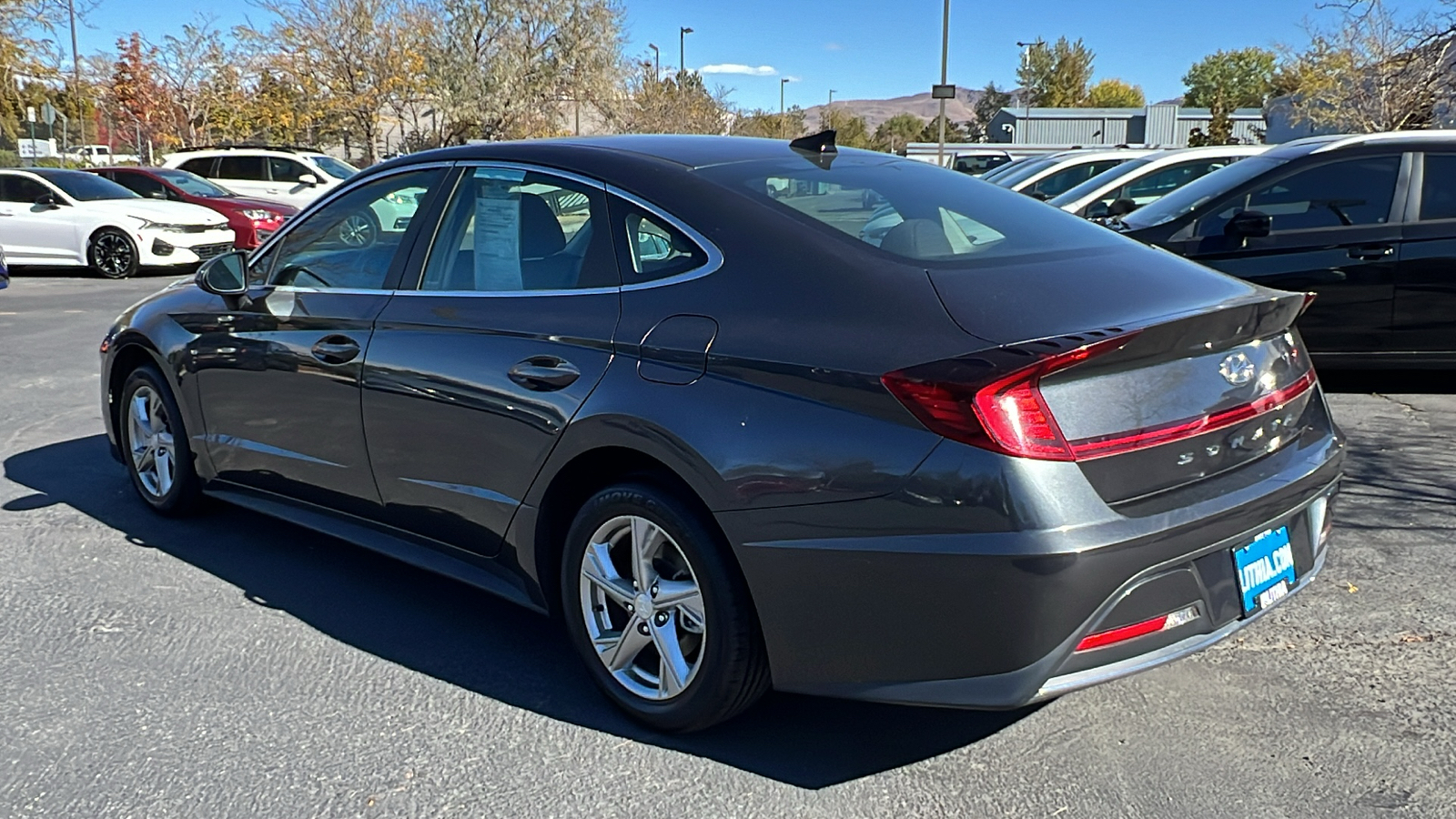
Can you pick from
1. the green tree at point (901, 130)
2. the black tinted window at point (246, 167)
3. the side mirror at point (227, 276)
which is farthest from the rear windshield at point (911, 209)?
the green tree at point (901, 130)

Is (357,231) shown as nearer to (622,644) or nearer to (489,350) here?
(489,350)

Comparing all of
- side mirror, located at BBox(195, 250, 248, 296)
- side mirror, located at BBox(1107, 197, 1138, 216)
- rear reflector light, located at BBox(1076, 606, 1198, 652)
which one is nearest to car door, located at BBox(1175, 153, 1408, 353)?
side mirror, located at BBox(1107, 197, 1138, 216)

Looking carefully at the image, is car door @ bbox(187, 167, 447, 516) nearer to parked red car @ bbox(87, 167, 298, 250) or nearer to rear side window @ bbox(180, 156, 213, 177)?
parked red car @ bbox(87, 167, 298, 250)

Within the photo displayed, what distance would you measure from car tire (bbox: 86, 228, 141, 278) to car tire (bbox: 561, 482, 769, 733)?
14.5 metres

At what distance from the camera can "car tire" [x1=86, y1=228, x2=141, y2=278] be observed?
15750 millimetres

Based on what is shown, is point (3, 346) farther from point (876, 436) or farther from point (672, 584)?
point (876, 436)

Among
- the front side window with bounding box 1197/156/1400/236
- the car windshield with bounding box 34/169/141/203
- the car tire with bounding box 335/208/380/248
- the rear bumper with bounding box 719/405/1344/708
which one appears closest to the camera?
the rear bumper with bounding box 719/405/1344/708

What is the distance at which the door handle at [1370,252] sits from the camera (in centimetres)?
691

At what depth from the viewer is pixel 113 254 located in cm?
1585

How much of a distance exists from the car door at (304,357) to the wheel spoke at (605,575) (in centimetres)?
107

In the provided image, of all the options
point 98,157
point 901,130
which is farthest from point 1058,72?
point 98,157

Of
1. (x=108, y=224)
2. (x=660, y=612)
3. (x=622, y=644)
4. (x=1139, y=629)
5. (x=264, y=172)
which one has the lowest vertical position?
(x=622, y=644)

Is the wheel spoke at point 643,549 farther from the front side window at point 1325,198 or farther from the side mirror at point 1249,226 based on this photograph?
the front side window at point 1325,198

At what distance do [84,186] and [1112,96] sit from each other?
112634mm
